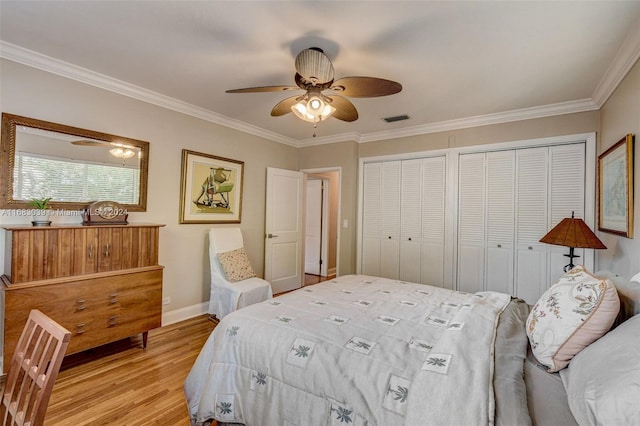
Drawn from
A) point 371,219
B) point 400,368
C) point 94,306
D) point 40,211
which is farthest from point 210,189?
point 400,368

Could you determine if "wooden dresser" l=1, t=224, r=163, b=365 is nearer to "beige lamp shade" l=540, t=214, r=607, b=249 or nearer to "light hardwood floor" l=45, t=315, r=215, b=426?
"light hardwood floor" l=45, t=315, r=215, b=426

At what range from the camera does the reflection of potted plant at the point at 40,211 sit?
7.47 feet

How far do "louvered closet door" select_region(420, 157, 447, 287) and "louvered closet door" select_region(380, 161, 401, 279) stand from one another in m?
0.37

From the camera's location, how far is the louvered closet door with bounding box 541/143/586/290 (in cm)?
317

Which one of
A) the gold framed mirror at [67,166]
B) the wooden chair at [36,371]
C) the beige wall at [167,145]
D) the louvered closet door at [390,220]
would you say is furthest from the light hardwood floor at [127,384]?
the louvered closet door at [390,220]

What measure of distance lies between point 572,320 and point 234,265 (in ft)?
10.1

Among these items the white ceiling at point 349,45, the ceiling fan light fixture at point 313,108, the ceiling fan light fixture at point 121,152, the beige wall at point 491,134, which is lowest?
the ceiling fan light fixture at point 121,152

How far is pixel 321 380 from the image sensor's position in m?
1.32

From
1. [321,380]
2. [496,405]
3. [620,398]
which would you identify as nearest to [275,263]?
[321,380]

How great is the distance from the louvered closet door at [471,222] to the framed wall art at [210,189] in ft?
9.80

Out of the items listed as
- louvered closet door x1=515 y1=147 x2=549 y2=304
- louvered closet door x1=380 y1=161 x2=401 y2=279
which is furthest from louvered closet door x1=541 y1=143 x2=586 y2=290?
louvered closet door x1=380 y1=161 x2=401 y2=279

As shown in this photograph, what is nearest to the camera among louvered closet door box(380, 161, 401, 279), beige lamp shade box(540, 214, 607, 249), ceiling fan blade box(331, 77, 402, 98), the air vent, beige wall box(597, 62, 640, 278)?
ceiling fan blade box(331, 77, 402, 98)

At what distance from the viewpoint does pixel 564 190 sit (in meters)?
3.23

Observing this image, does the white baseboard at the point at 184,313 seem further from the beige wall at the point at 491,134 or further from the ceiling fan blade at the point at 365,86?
the beige wall at the point at 491,134
